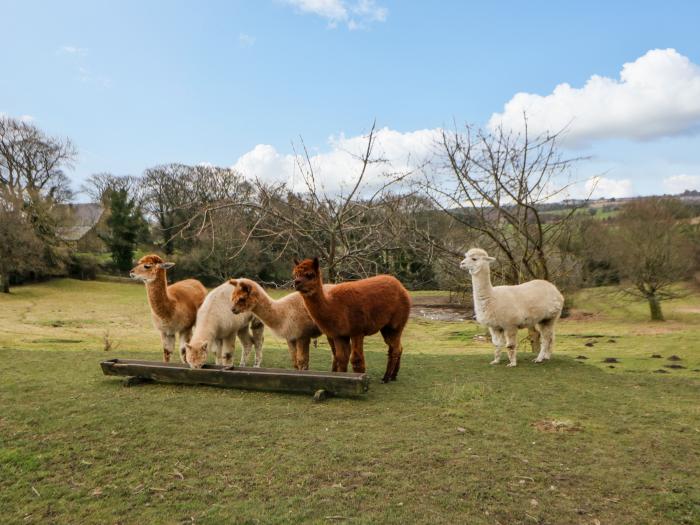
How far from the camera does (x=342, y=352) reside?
22.8 feet

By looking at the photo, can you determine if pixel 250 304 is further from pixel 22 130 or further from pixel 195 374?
pixel 22 130

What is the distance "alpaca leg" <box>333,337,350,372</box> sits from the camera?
6871 mm

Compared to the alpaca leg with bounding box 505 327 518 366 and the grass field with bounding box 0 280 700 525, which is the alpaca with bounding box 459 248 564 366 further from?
the grass field with bounding box 0 280 700 525

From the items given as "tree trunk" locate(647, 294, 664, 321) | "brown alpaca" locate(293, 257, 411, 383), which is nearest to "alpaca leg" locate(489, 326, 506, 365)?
"brown alpaca" locate(293, 257, 411, 383)

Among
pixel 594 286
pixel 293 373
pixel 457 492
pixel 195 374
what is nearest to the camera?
pixel 457 492

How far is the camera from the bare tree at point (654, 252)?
27000mm

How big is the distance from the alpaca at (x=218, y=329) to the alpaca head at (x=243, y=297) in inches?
27.3

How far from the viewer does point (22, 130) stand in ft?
136

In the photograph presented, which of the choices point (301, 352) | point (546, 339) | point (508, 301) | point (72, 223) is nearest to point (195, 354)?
point (301, 352)

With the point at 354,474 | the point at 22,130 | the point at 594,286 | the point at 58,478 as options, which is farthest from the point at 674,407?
the point at 22,130

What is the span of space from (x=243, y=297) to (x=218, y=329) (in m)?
1.07

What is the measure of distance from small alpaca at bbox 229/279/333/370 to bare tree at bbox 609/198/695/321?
2652 cm

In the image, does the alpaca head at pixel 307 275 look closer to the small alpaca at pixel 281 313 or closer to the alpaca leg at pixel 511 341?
the small alpaca at pixel 281 313

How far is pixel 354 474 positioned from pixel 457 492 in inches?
37.3
